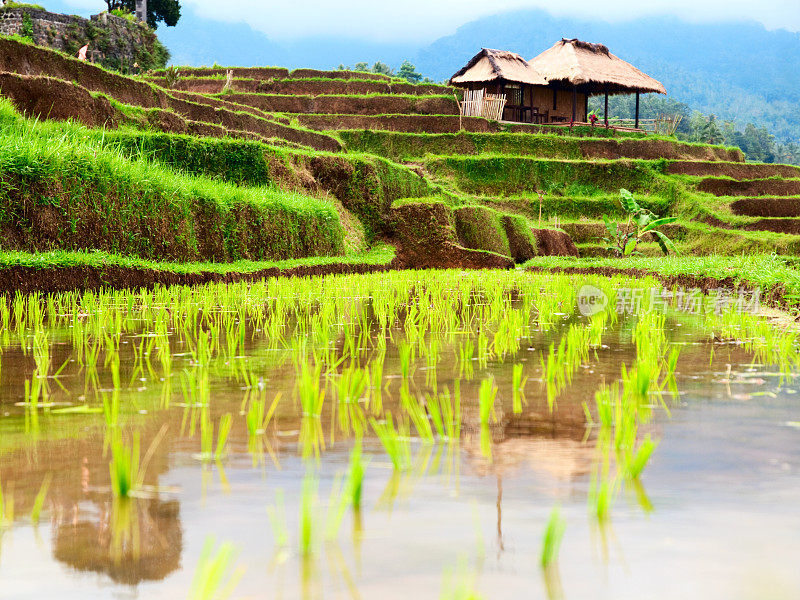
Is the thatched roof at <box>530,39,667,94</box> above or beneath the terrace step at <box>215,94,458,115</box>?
above

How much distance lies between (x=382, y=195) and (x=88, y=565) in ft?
51.4

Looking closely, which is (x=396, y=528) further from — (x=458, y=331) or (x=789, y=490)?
(x=458, y=331)

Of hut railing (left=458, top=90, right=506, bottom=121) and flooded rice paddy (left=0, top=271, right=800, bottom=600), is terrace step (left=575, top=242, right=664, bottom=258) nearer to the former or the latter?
hut railing (left=458, top=90, right=506, bottom=121)

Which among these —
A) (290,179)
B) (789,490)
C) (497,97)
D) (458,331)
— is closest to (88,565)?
(789,490)

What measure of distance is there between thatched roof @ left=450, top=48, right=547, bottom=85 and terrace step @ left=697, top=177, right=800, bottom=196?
8.69 m

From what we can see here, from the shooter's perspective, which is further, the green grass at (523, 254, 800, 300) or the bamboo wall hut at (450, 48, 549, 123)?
the bamboo wall hut at (450, 48, 549, 123)

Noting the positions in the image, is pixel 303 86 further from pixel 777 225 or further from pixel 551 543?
pixel 551 543

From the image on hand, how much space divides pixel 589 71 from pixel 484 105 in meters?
5.06

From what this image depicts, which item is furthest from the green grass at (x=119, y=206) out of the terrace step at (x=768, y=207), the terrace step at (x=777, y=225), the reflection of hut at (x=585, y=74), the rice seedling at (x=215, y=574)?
the reflection of hut at (x=585, y=74)

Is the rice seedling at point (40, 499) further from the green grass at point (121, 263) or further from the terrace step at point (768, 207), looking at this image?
the terrace step at point (768, 207)

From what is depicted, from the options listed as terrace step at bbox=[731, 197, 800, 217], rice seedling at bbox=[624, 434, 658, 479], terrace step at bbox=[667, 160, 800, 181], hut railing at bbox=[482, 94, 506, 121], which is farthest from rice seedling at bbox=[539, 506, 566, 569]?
hut railing at bbox=[482, 94, 506, 121]

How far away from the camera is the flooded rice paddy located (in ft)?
4.42

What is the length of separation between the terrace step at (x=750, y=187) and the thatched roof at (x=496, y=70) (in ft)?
28.5

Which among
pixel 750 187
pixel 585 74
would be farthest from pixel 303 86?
pixel 750 187
